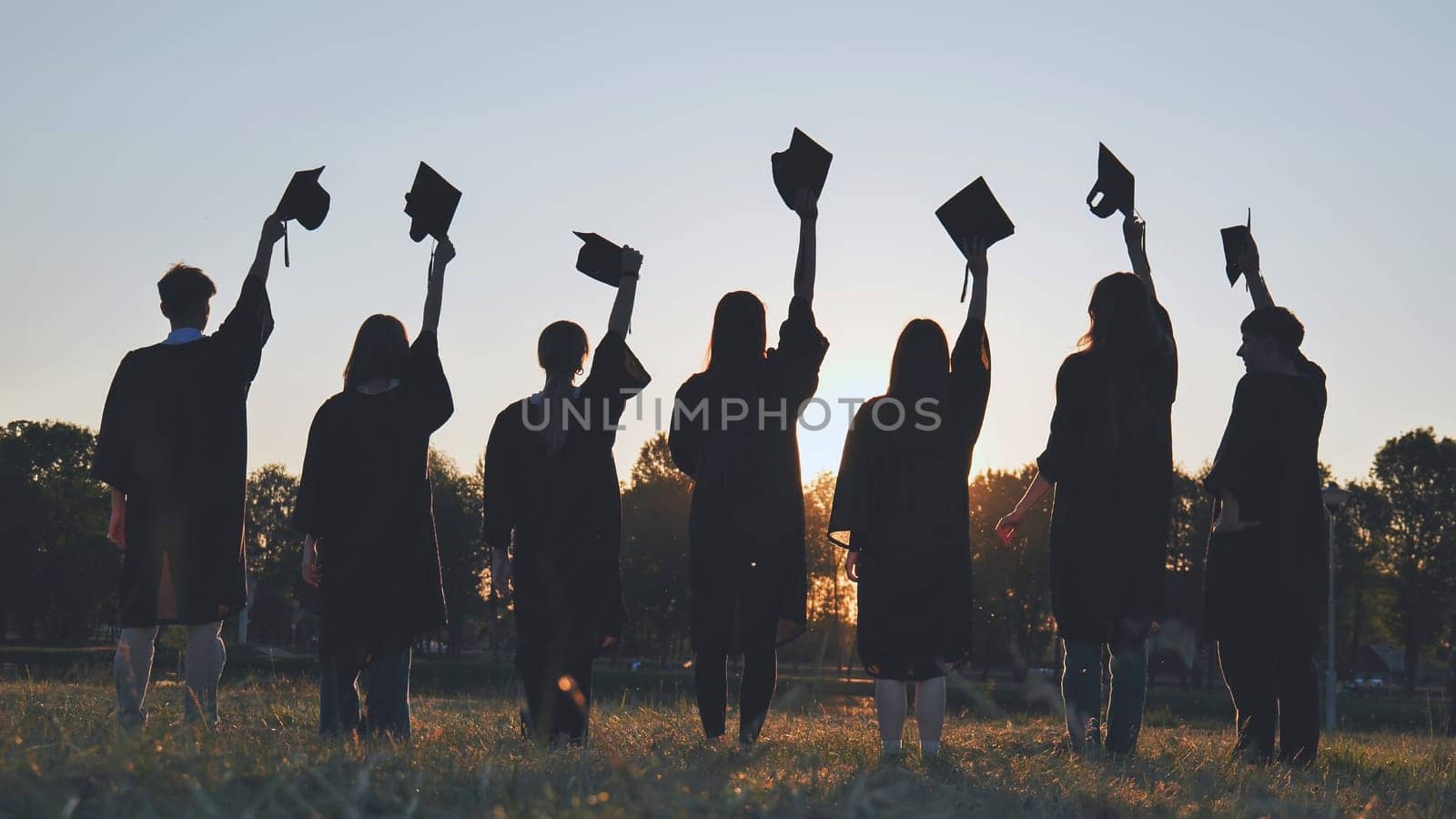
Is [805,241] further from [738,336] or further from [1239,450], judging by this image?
[1239,450]

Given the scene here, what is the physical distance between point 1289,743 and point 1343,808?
2.20 metres

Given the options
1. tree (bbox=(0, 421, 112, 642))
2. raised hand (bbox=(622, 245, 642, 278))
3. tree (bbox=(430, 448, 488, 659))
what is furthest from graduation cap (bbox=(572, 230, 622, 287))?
tree (bbox=(0, 421, 112, 642))

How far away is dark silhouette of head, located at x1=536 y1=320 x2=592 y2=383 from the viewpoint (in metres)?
6.61

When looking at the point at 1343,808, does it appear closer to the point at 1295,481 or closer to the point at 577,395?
the point at 1295,481

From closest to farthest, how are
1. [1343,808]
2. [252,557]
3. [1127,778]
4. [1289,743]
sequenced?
[1343,808], [1127,778], [1289,743], [252,557]

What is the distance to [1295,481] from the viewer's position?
6.60m

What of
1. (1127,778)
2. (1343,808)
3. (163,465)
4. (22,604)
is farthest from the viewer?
(22,604)

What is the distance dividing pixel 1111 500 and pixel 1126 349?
2.61ft

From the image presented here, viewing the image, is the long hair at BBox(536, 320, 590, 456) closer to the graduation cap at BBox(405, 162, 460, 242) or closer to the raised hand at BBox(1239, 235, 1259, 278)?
the graduation cap at BBox(405, 162, 460, 242)

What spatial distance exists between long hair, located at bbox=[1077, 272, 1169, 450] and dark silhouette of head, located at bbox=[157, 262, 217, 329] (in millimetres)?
4600

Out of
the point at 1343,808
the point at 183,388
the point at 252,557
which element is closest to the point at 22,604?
the point at 252,557

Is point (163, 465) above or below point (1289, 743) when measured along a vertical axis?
above

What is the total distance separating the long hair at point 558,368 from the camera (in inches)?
260

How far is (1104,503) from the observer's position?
6477mm
